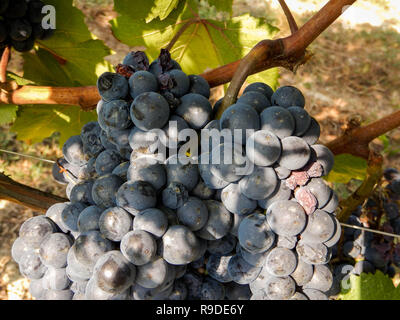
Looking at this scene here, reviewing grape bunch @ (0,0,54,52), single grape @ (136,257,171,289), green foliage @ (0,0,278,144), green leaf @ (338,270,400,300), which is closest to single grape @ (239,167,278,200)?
single grape @ (136,257,171,289)

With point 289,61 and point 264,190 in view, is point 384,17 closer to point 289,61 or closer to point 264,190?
point 289,61

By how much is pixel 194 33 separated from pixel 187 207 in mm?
784

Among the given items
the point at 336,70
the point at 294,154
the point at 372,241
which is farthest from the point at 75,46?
the point at 336,70

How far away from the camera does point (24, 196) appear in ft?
2.96

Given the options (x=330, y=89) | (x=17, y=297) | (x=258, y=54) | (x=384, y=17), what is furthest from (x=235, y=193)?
(x=384, y=17)

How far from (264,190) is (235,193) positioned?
57 mm

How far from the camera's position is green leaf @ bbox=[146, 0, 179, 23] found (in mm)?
1135

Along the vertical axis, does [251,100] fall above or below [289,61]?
below

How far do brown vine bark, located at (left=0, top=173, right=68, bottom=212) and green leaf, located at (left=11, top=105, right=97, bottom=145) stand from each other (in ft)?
1.41

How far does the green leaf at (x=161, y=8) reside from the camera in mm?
1135

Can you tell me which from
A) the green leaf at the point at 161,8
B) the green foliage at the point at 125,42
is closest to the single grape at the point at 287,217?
the green foliage at the point at 125,42

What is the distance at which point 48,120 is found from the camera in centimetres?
133

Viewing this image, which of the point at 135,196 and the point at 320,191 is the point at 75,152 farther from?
the point at 320,191
